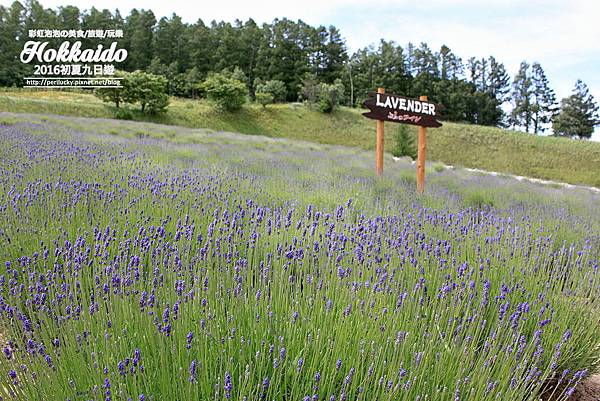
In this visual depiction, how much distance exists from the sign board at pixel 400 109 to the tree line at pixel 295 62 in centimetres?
3899

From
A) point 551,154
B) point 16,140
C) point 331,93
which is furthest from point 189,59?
point 16,140

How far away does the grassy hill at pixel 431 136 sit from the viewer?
34.0 meters

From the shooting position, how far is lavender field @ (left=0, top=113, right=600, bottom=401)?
1.33 meters

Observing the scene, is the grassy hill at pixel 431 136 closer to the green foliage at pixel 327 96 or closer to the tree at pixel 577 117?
the green foliage at pixel 327 96

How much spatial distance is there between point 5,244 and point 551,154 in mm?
41964

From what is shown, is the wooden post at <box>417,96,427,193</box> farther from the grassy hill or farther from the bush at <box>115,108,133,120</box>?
the grassy hill

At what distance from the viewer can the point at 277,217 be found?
3.22m

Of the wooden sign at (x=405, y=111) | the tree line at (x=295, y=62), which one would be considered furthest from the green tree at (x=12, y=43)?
the wooden sign at (x=405, y=111)

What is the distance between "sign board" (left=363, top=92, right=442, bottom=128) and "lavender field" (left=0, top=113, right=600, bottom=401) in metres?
2.37

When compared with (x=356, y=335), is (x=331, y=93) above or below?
above

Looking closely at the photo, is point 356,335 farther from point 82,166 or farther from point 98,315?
point 82,166

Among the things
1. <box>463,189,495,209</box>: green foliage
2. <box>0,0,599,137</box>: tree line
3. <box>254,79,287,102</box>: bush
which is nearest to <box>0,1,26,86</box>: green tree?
<box>0,0,599,137</box>: tree line

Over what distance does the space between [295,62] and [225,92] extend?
19.8 meters

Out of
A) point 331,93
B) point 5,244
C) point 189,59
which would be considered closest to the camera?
point 5,244
